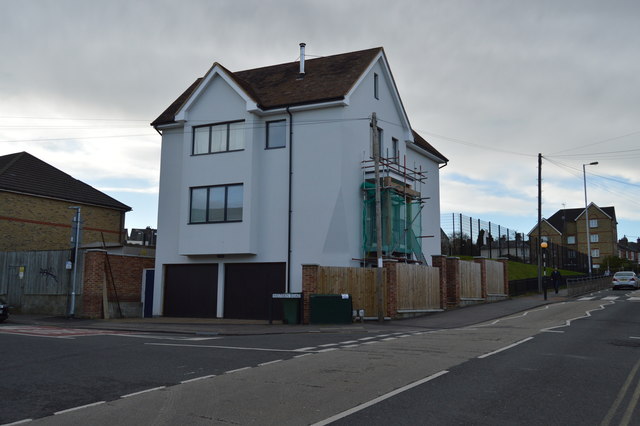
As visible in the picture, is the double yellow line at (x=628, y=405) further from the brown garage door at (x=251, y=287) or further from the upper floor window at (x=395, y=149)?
the upper floor window at (x=395, y=149)

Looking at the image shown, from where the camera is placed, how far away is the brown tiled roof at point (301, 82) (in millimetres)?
23703

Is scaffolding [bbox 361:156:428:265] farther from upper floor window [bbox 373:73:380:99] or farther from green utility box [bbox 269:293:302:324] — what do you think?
green utility box [bbox 269:293:302:324]

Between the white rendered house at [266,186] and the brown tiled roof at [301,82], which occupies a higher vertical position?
the brown tiled roof at [301,82]

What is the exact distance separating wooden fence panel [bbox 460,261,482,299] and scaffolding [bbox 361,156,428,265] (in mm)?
2014

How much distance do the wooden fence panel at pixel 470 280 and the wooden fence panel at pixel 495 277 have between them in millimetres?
1542

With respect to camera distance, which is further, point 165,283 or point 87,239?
point 87,239

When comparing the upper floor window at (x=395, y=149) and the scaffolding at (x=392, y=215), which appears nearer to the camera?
the scaffolding at (x=392, y=215)

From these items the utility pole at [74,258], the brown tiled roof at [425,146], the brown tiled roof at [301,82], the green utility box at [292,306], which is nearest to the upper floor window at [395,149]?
the brown tiled roof at [425,146]

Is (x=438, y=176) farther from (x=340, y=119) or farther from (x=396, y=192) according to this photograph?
(x=340, y=119)

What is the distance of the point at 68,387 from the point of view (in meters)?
8.23

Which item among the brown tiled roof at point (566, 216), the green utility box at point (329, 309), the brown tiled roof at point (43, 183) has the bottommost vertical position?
the green utility box at point (329, 309)

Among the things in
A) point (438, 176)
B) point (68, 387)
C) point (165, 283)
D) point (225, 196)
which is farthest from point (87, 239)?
point (68, 387)

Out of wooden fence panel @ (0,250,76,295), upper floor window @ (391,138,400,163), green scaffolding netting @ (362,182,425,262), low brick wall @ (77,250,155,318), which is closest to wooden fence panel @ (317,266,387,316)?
green scaffolding netting @ (362,182,425,262)

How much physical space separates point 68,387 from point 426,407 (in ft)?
17.7
